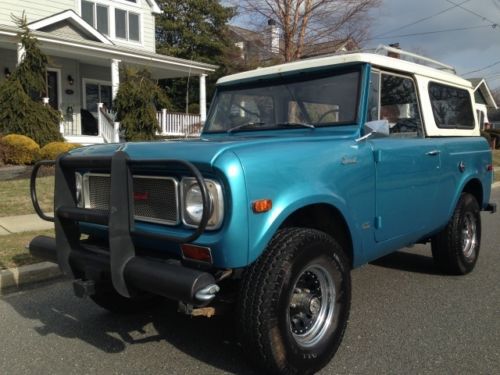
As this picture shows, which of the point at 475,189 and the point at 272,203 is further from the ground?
the point at 272,203

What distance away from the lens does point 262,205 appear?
2789mm

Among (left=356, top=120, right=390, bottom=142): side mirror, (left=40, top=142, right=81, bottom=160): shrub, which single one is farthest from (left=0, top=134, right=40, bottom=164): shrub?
(left=356, top=120, right=390, bottom=142): side mirror

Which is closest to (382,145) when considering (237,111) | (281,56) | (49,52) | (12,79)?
(237,111)

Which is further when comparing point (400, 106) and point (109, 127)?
point (109, 127)

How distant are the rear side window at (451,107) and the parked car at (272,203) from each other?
0.27 metres

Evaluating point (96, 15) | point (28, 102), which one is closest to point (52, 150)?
point (28, 102)

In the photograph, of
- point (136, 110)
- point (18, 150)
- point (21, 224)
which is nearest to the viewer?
point (21, 224)

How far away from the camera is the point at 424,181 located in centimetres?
431

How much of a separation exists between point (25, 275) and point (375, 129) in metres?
3.57

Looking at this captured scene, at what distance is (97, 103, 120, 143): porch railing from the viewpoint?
15.7 m

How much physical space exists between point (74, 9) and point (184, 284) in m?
19.2

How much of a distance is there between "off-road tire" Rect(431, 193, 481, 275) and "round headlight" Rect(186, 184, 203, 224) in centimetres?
306

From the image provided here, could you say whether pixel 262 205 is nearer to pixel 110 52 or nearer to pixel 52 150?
pixel 52 150

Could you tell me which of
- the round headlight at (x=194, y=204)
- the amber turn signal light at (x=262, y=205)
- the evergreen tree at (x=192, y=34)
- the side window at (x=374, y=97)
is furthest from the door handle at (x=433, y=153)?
the evergreen tree at (x=192, y=34)
